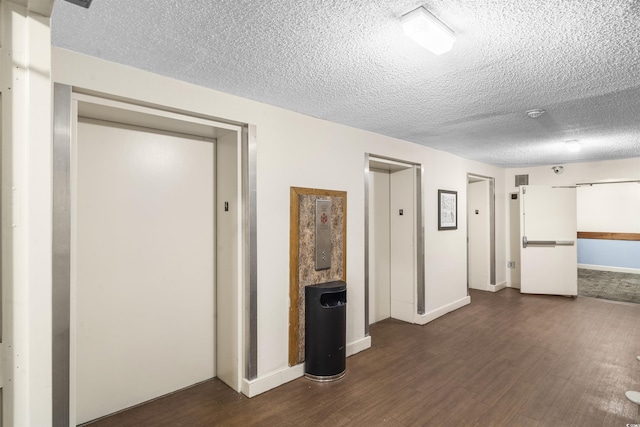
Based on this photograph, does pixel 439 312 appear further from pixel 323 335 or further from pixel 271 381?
pixel 271 381

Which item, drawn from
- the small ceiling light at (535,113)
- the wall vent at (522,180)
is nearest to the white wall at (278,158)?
the small ceiling light at (535,113)

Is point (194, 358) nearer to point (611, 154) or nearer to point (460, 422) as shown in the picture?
point (460, 422)

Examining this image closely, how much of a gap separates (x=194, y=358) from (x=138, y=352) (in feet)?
1.58

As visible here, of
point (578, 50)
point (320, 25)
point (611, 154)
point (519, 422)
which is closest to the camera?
point (320, 25)

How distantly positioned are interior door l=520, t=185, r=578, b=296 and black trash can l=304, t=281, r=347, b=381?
473 centimetres

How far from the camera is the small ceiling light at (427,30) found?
154 centimetres

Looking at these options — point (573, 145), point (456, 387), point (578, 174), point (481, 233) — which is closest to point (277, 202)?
point (456, 387)

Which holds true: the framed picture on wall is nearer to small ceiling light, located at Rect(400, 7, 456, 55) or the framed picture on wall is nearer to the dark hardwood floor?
the dark hardwood floor

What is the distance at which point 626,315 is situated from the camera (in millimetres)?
4895

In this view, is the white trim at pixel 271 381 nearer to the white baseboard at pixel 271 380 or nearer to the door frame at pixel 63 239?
the white baseboard at pixel 271 380

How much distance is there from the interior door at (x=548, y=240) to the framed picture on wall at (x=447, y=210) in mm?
1986

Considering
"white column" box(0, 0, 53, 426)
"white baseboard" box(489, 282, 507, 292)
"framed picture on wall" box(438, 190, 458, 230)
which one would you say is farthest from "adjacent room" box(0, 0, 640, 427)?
"white baseboard" box(489, 282, 507, 292)


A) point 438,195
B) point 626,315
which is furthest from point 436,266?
Result: point 626,315

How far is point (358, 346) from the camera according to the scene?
3.62 metres
